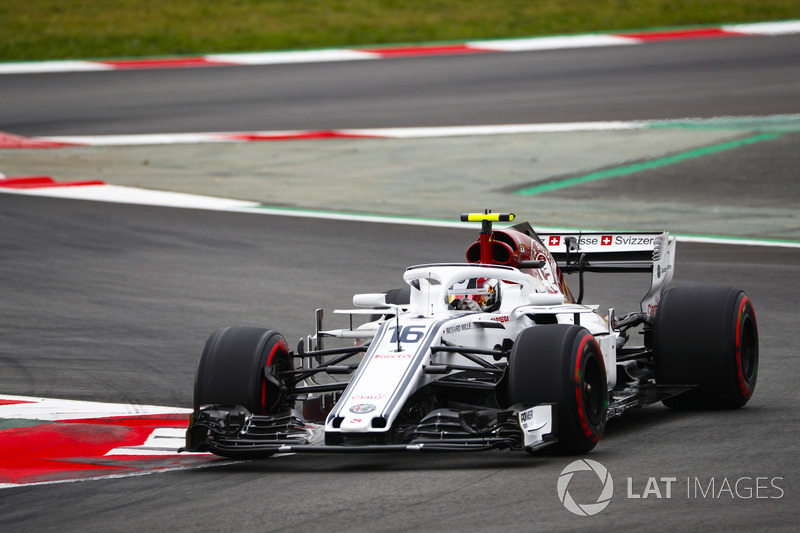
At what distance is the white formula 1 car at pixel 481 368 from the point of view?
8.17 metres

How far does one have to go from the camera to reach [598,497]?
7176 mm

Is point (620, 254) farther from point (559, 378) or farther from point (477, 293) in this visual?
point (559, 378)

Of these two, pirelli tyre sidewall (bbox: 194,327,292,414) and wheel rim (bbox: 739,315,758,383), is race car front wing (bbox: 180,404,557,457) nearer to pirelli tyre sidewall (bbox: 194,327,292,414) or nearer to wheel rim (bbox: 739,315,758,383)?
pirelli tyre sidewall (bbox: 194,327,292,414)

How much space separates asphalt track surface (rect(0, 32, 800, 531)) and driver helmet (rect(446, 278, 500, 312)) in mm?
1270

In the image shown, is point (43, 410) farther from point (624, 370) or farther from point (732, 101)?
point (732, 101)

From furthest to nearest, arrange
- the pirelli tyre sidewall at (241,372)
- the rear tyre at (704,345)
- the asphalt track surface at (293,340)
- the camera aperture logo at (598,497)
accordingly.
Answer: the rear tyre at (704,345) < the pirelli tyre sidewall at (241,372) < the asphalt track surface at (293,340) < the camera aperture logo at (598,497)

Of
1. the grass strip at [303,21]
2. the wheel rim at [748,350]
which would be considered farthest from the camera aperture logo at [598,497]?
the grass strip at [303,21]

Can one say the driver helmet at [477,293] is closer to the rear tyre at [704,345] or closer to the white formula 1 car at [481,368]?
the white formula 1 car at [481,368]

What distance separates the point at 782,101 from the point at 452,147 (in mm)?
6242

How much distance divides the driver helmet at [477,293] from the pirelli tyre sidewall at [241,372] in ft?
4.52

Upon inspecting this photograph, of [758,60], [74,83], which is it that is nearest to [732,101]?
[758,60]

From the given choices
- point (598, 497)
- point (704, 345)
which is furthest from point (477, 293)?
point (598, 497)

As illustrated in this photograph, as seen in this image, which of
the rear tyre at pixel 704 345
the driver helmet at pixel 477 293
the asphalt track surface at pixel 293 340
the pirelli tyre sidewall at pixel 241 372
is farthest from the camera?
the rear tyre at pixel 704 345

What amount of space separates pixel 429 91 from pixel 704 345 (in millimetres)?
17892
